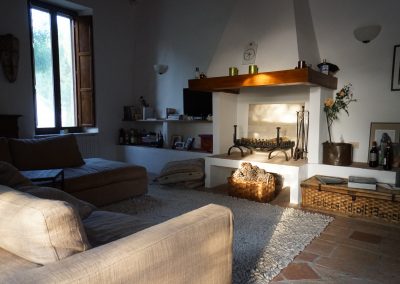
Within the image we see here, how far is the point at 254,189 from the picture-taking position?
3.53 m

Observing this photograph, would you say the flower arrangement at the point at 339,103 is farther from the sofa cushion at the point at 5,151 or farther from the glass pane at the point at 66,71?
the glass pane at the point at 66,71

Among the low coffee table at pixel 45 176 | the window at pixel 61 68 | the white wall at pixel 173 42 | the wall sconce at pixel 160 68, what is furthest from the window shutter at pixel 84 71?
the low coffee table at pixel 45 176

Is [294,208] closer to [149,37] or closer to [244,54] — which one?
[244,54]

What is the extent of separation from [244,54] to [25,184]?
292 cm

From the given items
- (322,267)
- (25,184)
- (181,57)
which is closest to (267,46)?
(181,57)

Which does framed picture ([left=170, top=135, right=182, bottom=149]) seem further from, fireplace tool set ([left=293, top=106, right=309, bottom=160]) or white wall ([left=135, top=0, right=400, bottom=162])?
fireplace tool set ([left=293, top=106, right=309, bottom=160])

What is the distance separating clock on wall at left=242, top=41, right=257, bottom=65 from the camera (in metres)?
3.78

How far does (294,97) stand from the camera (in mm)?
4051

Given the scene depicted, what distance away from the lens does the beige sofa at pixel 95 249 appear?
0.90m

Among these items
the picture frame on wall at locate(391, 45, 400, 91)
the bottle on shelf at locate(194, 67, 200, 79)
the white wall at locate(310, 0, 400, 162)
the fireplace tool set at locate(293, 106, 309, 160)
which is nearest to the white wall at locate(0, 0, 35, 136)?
the bottle on shelf at locate(194, 67, 200, 79)

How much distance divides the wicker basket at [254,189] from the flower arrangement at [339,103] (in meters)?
1.03

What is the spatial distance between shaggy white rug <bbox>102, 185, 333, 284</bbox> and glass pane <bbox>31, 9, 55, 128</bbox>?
7.48 feet

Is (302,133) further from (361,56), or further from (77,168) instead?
(77,168)

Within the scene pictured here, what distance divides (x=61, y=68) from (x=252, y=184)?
3773 mm
